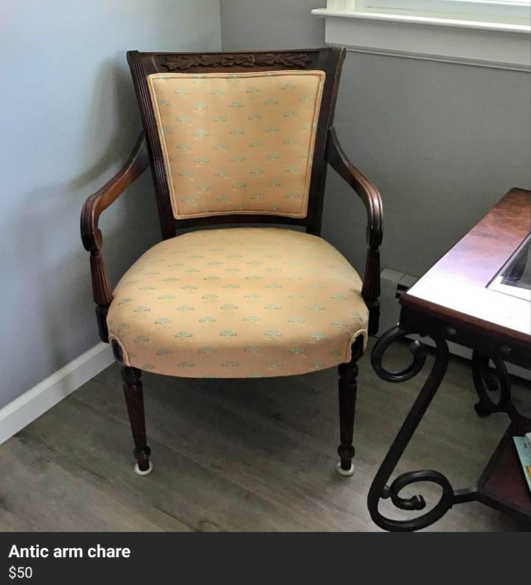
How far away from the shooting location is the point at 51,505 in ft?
4.56

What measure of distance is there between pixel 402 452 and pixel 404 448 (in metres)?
0.01

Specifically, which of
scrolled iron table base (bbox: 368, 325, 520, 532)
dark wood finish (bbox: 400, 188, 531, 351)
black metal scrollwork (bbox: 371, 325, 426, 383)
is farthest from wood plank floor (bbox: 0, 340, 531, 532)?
dark wood finish (bbox: 400, 188, 531, 351)

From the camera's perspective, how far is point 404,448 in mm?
1150

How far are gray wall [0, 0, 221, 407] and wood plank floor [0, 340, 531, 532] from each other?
18cm

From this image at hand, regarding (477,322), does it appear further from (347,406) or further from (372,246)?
(347,406)

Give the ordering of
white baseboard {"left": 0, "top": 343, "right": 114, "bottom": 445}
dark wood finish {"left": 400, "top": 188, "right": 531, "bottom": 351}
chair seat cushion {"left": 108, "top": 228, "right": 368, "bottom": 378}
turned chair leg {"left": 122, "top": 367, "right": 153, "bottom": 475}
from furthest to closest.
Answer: white baseboard {"left": 0, "top": 343, "right": 114, "bottom": 445} < turned chair leg {"left": 122, "top": 367, "right": 153, "bottom": 475} < chair seat cushion {"left": 108, "top": 228, "right": 368, "bottom": 378} < dark wood finish {"left": 400, "top": 188, "right": 531, "bottom": 351}

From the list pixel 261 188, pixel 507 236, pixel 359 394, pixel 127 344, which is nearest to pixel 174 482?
pixel 127 344

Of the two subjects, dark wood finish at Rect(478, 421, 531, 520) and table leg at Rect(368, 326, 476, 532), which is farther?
dark wood finish at Rect(478, 421, 531, 520)

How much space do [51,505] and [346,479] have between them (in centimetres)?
67

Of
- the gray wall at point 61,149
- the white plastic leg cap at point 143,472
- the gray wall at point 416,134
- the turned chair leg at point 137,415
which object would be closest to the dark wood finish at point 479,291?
the gray wall at point 416,134

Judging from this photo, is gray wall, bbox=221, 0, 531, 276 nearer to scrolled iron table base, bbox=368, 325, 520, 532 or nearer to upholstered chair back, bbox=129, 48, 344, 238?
upholstered chair back, bbox=129, 48, 344, 238

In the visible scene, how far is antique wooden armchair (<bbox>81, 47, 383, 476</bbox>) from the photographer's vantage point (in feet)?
4.01
